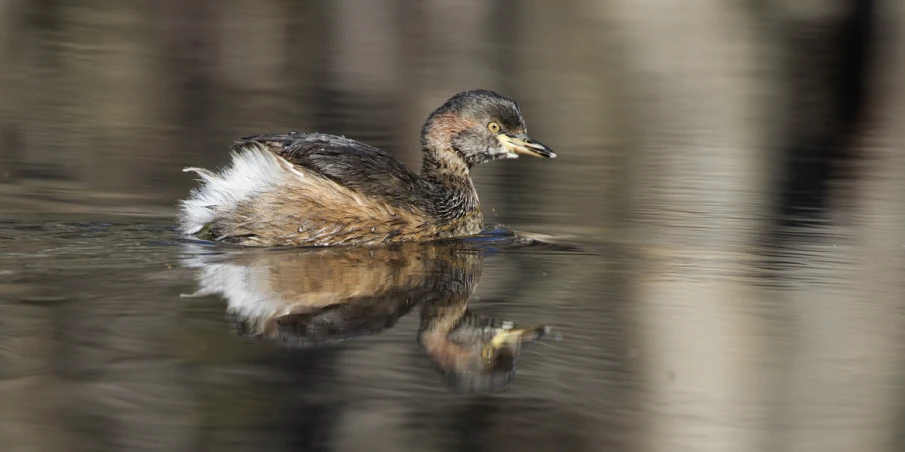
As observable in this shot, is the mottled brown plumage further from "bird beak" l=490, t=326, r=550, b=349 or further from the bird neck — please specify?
"bird beak" l=490, t=326, r=550, b=349

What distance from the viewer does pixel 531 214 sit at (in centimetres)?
805

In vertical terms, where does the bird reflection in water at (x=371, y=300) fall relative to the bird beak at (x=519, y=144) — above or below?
below

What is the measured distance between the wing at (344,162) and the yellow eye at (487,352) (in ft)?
6.76

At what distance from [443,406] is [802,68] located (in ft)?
41.2

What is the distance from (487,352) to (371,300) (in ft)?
2.74

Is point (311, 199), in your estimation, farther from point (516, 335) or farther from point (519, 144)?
point (516, 335)

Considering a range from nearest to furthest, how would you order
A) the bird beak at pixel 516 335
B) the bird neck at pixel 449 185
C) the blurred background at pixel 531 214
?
the blurred background at pixel 531 214 < the bird beak at pixel 516 335 < the bird neck at pixel 449 185

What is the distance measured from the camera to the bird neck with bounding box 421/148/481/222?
283 inches

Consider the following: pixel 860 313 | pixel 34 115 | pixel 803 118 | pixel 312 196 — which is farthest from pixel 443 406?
pixel 803 118

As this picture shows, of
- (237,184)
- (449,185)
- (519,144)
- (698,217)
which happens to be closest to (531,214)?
(519,144)

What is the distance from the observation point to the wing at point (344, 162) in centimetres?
668

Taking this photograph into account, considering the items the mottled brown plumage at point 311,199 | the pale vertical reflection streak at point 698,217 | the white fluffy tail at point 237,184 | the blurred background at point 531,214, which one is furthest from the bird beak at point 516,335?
the white fluffy tail at point 237,184

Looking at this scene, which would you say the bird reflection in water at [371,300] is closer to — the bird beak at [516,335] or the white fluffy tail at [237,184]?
the bird beak at [516,335]

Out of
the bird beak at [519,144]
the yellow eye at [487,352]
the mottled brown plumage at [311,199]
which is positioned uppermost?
the bird beak at [519,144]
